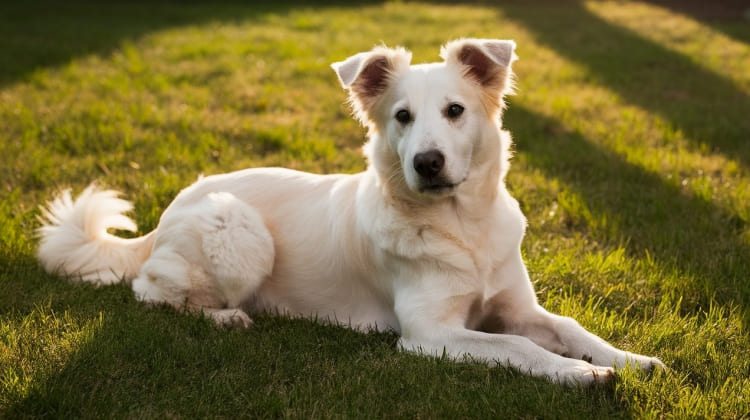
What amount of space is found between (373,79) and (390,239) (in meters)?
0.88

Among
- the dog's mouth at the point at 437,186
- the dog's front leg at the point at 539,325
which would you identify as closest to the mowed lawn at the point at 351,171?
the dog's front leg at the point at 539,325

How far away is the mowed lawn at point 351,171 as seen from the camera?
3469mm

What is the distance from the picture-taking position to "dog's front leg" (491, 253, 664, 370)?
3.81 meters

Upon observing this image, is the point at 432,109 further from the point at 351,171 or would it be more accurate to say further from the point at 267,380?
the point at 351,171

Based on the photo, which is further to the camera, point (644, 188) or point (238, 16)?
point (238, 16)

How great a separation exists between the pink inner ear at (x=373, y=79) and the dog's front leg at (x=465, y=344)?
1084 millimetres

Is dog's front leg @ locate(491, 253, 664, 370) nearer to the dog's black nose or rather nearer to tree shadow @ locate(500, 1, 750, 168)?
the dog's black nose

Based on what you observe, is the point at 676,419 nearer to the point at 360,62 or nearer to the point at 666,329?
the point at 666,329

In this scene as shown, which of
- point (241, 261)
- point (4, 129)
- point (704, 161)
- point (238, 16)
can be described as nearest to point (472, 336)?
point (241, 261)

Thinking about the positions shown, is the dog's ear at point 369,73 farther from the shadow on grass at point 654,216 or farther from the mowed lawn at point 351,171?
the shadow on grass at point 654,216

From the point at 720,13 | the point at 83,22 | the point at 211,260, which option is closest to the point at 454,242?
the point at 211,260

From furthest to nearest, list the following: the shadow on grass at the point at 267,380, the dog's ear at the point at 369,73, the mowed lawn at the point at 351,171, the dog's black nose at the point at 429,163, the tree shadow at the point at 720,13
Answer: the tree shadow at the point at 720,13, the dog's ear at the point at 369,73, the dog's black nose at the point at 429,163, the mowed lawn at the point at 351,171, the shadow on grass at the point at 267,380

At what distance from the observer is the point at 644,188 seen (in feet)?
21.0

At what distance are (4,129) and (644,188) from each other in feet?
19.7
